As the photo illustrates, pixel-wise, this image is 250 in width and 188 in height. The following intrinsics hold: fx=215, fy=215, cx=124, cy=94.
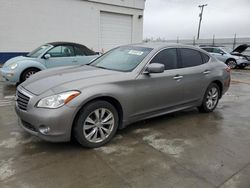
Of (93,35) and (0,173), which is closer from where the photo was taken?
(0,173)

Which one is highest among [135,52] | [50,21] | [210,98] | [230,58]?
[50,21]

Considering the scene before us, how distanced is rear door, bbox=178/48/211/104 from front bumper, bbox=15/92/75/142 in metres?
2.37

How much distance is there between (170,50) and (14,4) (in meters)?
11.0

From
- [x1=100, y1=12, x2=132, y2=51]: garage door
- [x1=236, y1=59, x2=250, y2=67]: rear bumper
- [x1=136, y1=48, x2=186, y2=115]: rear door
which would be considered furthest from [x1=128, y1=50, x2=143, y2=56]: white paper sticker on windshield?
[x1=236, y1=59, x2=250, y2=67]: rear bumper

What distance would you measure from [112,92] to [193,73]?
79.7 inches

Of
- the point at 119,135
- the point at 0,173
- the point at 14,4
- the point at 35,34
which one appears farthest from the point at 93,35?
the point at 0,173

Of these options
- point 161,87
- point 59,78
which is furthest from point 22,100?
point 161,87

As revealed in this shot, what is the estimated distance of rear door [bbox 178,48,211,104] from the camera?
14.0ft

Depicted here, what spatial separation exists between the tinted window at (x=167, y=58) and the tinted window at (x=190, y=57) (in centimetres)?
23

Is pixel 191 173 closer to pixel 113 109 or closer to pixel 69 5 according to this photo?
pixel 113 109

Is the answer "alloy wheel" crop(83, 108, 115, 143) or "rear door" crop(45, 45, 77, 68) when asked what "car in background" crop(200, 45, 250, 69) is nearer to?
"rear door" crop(45, 45, 77, 68)

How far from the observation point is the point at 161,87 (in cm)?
380

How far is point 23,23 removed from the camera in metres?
12.0

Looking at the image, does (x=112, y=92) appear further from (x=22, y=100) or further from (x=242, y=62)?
(x=242, y=62)
